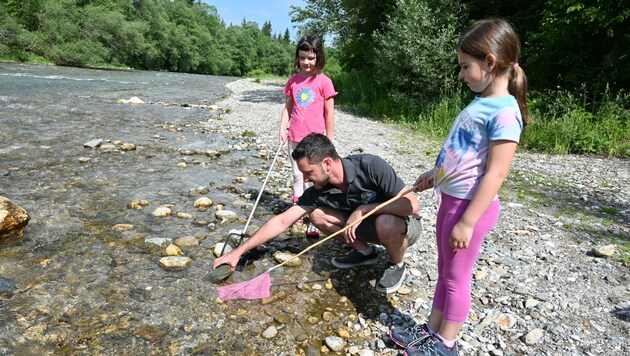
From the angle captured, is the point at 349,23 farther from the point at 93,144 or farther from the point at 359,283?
the point at 359,283

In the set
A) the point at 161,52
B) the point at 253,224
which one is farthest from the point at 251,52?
the point at 253,224

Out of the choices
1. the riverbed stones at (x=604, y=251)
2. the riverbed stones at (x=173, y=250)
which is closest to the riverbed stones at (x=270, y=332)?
the riverbed stones at (x=173, y=250)

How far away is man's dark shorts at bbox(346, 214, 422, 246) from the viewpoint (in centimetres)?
322

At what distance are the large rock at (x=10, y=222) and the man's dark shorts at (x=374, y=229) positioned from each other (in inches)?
128

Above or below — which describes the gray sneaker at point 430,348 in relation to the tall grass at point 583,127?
below

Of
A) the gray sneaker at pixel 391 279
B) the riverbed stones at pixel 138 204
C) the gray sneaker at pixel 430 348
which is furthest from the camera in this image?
the riverbed stones at pixel 138 204

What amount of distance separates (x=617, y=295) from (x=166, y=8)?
84.5 meters

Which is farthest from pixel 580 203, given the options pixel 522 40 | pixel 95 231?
pixel 522 40

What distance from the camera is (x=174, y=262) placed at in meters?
3.64

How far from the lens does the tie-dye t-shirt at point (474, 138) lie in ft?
6.44

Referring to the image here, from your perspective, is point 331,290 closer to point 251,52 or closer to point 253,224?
point 253,224

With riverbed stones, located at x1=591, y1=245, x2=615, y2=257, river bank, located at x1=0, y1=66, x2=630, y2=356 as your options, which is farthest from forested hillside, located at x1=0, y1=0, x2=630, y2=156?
riverbed stones, located at x1=591, y1=245, x2=615, y2=257

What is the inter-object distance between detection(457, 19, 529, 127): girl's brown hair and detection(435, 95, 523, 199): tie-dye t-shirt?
10 cm

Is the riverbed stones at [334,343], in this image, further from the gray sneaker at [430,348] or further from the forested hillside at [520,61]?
the forested hillside at [520,61]
